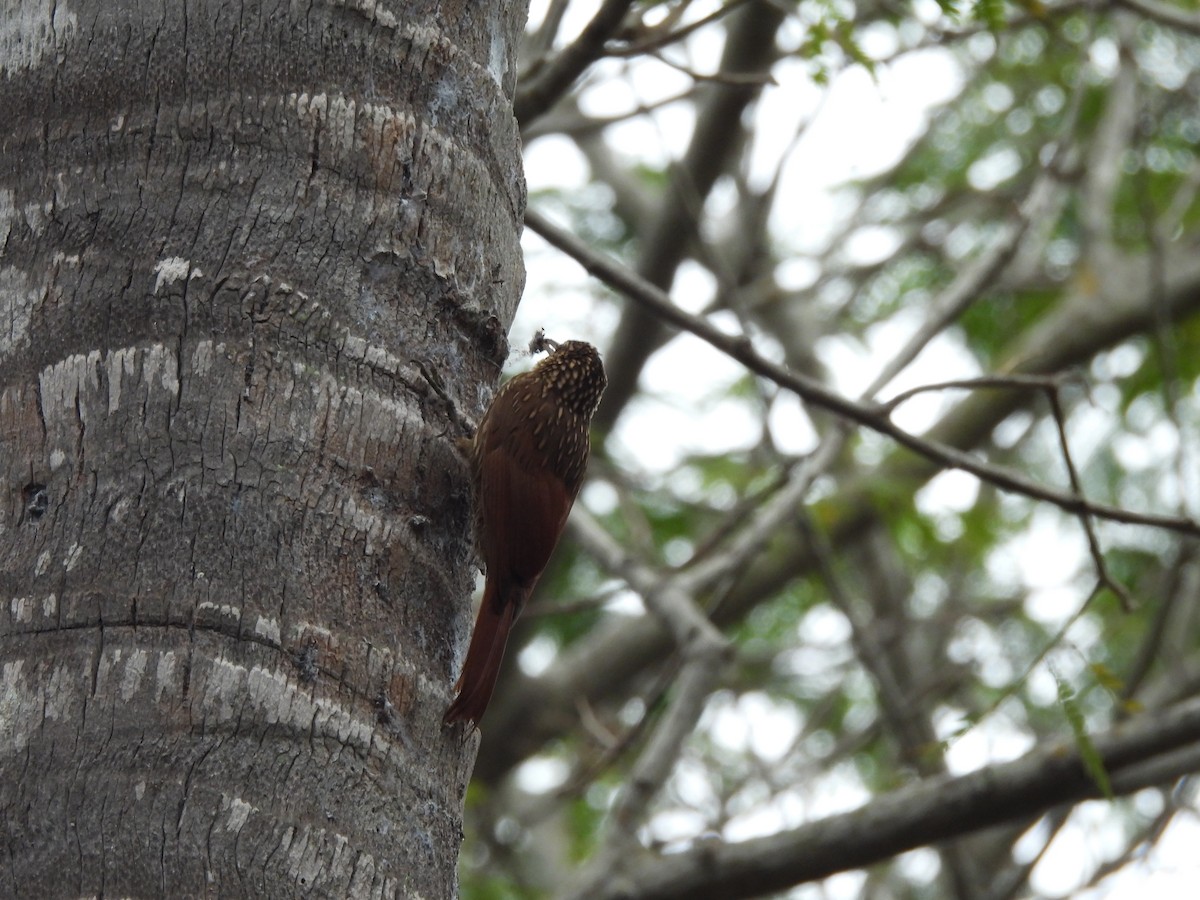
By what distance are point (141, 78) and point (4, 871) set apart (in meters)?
1.15

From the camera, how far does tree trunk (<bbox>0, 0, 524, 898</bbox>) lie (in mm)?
1834

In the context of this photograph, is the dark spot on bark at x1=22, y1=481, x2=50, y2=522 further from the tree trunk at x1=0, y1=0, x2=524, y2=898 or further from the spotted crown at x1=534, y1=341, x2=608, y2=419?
the spotted crown at x1=534, y1=341, x2=608, y2=419

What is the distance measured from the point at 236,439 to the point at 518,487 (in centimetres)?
109

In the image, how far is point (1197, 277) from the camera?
262 inches

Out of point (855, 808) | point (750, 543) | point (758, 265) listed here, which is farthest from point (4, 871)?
point (758, 265)

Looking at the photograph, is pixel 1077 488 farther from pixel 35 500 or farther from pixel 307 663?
pixel 35 500

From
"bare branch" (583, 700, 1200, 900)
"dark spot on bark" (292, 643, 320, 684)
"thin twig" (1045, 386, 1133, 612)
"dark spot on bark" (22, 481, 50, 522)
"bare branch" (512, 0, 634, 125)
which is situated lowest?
"dark spot on bark" (292, 643, 320, 684)

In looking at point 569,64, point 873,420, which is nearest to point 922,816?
point 873,420

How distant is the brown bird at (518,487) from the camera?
2.58m

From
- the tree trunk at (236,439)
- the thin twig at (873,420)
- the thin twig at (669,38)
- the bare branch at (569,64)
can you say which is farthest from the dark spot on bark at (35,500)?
the thin twig at (669,38)

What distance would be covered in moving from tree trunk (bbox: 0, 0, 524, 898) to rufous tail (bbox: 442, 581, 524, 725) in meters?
0.04

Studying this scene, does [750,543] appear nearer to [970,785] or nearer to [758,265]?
[970,785]

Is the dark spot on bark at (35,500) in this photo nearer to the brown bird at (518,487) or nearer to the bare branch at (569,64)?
the brown bird at (518,487)

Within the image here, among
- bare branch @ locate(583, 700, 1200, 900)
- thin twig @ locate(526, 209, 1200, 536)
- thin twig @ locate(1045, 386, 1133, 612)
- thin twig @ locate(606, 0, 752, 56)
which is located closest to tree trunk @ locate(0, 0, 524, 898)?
thin twig @ locate(526, 209, 1200, 536)
